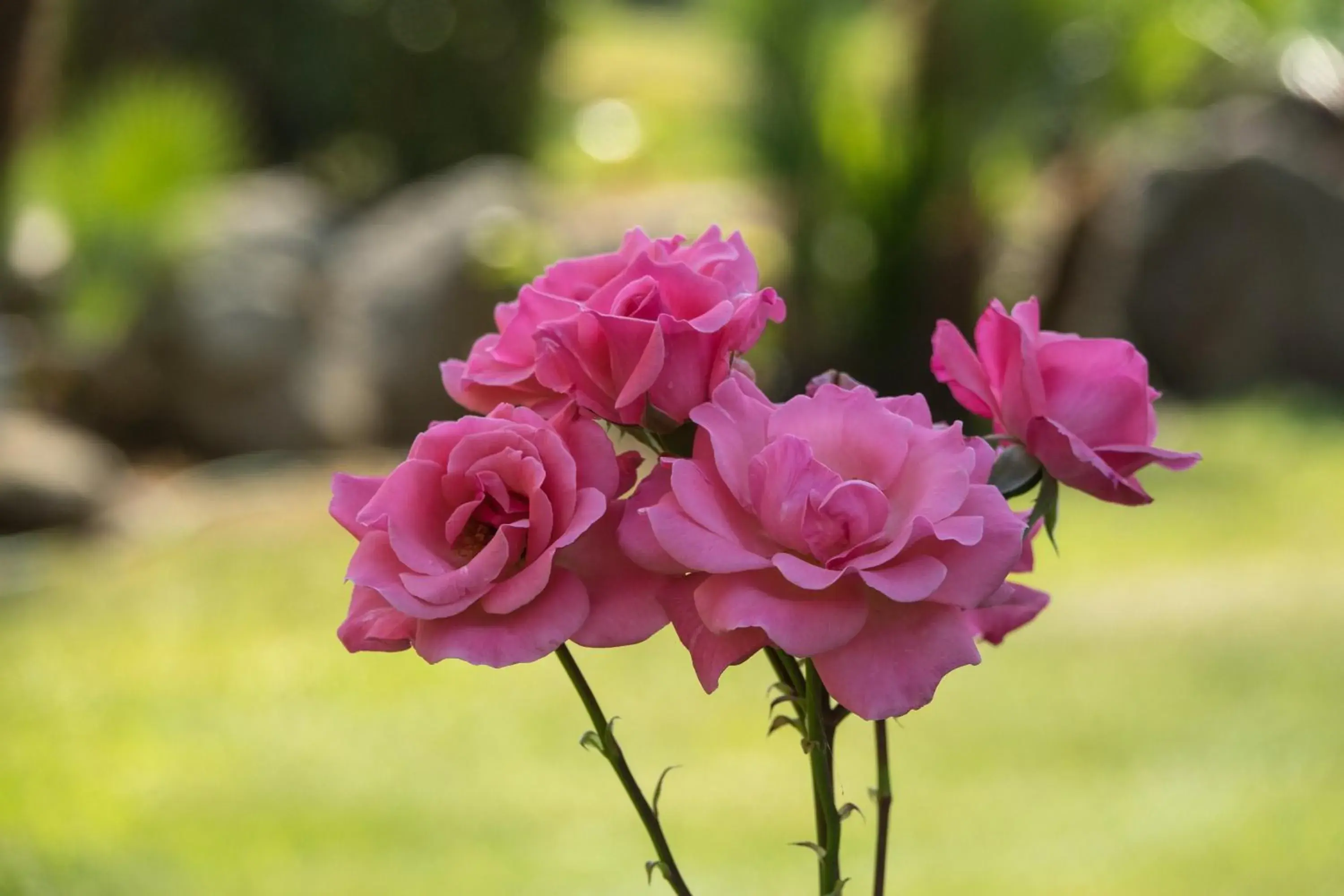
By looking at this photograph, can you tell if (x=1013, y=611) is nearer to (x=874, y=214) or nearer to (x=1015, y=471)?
(x=1015, y=471)

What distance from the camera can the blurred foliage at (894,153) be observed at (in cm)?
630

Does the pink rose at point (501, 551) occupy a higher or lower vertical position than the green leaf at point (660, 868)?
higher

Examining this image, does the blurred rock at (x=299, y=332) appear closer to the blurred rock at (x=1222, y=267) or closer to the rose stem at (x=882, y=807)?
the blurred rock at (x=1222, y=267)

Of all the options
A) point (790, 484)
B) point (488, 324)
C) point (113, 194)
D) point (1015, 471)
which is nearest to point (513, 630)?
point (790, 484)

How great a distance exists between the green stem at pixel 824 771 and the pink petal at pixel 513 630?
0.11 meters

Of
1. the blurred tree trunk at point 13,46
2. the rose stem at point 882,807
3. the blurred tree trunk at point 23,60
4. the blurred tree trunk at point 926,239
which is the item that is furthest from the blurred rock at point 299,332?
the rose stem at point 882,807

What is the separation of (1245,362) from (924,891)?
443cm

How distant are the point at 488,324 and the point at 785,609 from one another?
18.1 ft

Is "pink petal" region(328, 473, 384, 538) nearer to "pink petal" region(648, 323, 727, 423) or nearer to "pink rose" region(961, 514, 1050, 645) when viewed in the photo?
"pink petal" region(648, 323, 727, 423)

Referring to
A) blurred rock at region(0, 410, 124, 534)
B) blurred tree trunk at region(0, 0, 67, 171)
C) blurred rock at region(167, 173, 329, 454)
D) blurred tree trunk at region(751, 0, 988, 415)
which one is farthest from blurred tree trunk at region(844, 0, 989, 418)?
blurred tree trunk at region(0, 0, 67, 171)

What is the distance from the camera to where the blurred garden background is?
3.03 meters

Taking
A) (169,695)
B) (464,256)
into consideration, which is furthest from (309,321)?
(169,695)

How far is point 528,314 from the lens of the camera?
706mm

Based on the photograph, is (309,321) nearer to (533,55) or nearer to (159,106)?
(159,106)
